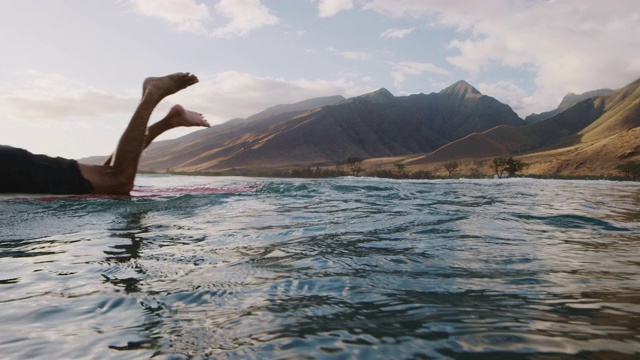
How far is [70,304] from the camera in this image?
103 inches

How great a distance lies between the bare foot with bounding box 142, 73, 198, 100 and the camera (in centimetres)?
823

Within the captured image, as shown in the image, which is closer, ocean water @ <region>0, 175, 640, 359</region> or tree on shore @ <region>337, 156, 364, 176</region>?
ocean water @ <region>0, 175, 640, 359</region>

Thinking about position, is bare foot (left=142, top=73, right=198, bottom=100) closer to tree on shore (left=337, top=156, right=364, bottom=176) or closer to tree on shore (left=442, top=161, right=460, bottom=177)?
tree on shore (left=337, top=156, right=364, bottom=176)

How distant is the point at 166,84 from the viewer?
330 inches

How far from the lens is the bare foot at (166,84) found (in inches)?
324

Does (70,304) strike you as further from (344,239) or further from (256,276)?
(344,239)

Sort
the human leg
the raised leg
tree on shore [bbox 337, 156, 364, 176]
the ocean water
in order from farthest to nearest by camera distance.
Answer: tree on shore [bbox 337, 156, 364, 176]
the human leg
the raised leg
the ocean water

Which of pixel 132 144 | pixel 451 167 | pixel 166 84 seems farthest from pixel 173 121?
pixel 451 167

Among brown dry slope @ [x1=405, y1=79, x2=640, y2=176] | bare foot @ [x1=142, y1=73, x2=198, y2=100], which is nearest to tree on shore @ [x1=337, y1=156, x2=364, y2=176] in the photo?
brown dry slope @ [x1=405, y1=79, x2=640, y2=176]

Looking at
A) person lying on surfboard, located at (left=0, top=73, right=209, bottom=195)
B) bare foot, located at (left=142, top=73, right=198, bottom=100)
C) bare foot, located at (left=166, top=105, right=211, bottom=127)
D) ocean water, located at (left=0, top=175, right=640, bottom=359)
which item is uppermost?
bare foot, located at (left=142, top=73, right=198, bottom=100)

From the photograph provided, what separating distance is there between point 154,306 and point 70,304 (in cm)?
59

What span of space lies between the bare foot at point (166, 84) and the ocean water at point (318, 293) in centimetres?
336

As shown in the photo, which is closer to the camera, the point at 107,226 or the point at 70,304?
the point at 70,304

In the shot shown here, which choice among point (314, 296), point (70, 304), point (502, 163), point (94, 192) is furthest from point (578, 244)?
point (502, 163)
